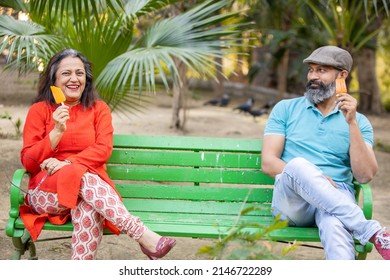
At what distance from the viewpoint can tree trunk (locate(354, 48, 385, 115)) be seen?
49.9 ft

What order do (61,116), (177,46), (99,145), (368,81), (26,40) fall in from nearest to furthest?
(61,116), (99,145), (26,40), (177,46), (368,81)

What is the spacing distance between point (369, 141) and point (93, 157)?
1566 millimetres

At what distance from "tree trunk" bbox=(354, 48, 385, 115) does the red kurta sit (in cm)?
1188

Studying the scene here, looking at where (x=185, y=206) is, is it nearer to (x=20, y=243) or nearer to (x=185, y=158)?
(x=185, y=158)

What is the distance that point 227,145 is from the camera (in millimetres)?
4465

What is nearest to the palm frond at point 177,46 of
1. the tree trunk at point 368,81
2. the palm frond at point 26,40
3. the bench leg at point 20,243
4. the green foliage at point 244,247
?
the palm frond at point 26,40

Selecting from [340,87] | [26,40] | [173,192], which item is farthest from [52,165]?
[340,87]

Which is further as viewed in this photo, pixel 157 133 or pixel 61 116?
pixel 157 133

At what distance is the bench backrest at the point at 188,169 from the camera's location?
4.38 meters

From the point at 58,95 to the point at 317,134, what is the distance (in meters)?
1.50

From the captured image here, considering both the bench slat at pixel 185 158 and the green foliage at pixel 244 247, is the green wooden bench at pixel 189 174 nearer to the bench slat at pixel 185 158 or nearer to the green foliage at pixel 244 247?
the bench slat at pixel 185 158

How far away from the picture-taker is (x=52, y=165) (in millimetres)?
3832

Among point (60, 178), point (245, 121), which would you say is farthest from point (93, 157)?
point (245, 121)

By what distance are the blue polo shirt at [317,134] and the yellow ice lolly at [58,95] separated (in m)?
1.22
